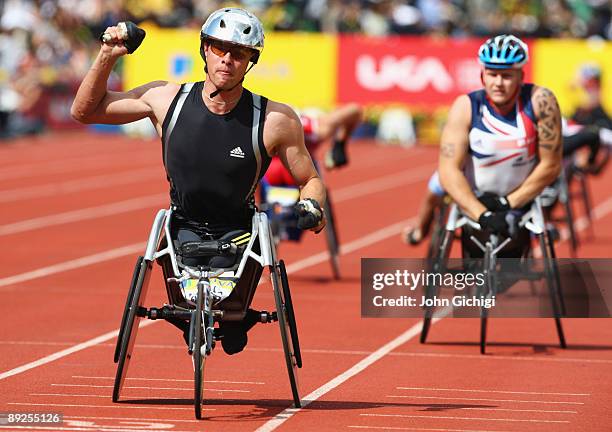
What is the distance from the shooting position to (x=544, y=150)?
11.5 metres

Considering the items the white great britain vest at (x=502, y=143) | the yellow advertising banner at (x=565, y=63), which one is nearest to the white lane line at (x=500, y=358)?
the white great britain vest at (x=502, y=143)

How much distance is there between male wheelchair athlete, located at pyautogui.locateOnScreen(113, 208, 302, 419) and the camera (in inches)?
328

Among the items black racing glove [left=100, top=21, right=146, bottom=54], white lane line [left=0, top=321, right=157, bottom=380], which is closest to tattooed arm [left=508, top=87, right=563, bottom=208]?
white lane line [left=0, top=321, right=157, bottom=380]

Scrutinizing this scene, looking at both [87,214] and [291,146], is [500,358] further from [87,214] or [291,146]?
[87,214]

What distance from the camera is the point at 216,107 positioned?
8.52 meters

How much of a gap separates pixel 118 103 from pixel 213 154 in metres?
0.58

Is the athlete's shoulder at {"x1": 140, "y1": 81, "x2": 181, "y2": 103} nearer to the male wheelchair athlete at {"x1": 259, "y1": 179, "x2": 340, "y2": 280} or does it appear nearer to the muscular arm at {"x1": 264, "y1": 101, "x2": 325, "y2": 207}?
the muscular arm at {"x1": 264, "y1": 101, "x2": 325, "y2": 207}

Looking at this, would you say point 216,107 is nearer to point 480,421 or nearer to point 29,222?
point 480,421

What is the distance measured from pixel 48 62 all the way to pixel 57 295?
974 inches

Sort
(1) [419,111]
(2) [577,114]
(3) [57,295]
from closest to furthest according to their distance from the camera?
(3) [57,295]
(2) [577,114]
(1) [419,111]

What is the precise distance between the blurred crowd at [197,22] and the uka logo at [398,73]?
1167 mm

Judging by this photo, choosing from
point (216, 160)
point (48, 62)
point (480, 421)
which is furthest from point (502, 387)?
point (48, 62)

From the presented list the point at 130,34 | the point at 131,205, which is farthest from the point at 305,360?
the point at 131,205

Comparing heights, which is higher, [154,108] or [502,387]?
[154,108]
